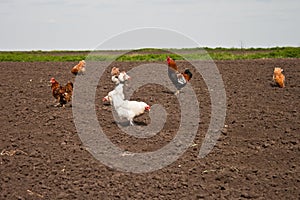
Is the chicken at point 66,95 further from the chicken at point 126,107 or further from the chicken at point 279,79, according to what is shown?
the chicken at point 279,79

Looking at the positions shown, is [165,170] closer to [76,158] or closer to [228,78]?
[76,158]

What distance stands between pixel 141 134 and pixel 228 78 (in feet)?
15.5

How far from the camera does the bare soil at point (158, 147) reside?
509cm

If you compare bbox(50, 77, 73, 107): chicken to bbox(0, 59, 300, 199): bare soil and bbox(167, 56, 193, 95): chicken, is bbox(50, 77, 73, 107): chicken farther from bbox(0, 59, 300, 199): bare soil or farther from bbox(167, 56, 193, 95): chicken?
bbox(167, 56, 193, 95): chicken

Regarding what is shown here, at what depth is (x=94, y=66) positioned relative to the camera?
14055 millimetres

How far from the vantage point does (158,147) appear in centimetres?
619

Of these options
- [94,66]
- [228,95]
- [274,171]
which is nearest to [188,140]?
[274,171]

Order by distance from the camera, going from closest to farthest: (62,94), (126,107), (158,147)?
(158,147) < (126,107) < (62,94)

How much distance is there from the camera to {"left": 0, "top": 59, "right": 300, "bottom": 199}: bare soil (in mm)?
5086

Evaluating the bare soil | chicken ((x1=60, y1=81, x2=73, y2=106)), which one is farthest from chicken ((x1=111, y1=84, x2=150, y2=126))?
chicken ((x1=60, y1=81, x2=73, y2=106))

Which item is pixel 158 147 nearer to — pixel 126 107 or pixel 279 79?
pixel 126 107

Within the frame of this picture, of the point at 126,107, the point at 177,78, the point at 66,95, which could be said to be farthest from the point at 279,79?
the point at 66,95

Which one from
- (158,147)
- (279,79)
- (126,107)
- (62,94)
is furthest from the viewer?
(279,79)

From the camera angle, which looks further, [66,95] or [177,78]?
[177,78]
